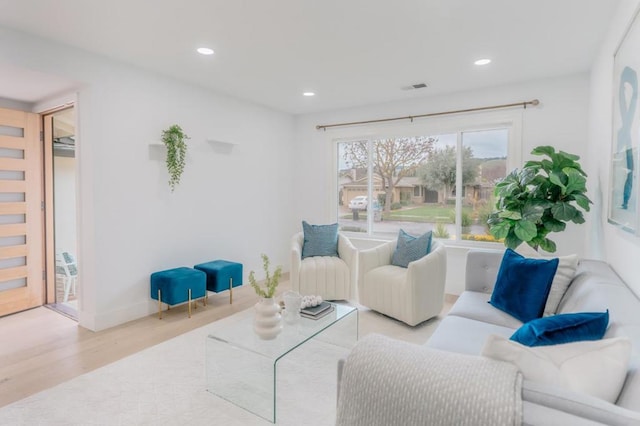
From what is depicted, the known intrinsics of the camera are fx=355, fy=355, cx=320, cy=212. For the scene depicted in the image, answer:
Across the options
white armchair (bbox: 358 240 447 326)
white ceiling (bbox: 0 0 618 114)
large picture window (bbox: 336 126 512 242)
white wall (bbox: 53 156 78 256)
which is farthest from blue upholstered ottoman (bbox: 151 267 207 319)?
large picture window (bbox: 336 126 512 242)

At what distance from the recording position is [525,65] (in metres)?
3.41

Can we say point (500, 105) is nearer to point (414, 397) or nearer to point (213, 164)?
point (213, 164)

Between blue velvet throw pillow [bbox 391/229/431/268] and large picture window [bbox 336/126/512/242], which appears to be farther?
large picture window [bbox 336/126/512/242]

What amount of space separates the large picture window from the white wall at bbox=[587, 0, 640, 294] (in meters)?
0.93

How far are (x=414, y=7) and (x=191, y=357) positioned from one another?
298cm

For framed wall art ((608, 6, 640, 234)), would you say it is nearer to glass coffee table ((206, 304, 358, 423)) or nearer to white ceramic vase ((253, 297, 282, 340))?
glass coffee table ((206, 304, 358, 423))

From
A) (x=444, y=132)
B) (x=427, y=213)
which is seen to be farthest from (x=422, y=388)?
(x=444, y=132)

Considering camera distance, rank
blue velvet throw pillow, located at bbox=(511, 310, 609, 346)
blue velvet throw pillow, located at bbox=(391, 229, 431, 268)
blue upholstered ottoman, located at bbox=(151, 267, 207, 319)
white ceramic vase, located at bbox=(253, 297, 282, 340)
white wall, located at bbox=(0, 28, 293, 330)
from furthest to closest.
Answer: blue velvet throw pillow, located at bbox=(391, 229, 431, 268) → blue upholstered ottoman, located at bbox=(151, 267, 207, 319) → white wall, located at bbox=(0, 28, 293, 330) → white ceramic vase, located at bbox=(253, 297, 282, 340) → blue velvet throw pillow, located at bbox=(511, 310, 609, 346)

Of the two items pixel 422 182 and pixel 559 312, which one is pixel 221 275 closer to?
pixel 422 182

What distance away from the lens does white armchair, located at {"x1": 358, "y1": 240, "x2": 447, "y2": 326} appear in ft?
10.7

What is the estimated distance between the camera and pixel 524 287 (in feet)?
7.55

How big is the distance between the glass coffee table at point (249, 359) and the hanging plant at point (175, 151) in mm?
1971

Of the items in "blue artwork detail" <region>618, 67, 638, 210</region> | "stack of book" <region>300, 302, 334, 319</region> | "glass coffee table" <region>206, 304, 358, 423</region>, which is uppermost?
"blue artwork detail" <region>618, 67, 638, 210</region>

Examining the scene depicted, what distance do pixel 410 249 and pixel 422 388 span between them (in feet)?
9.19
